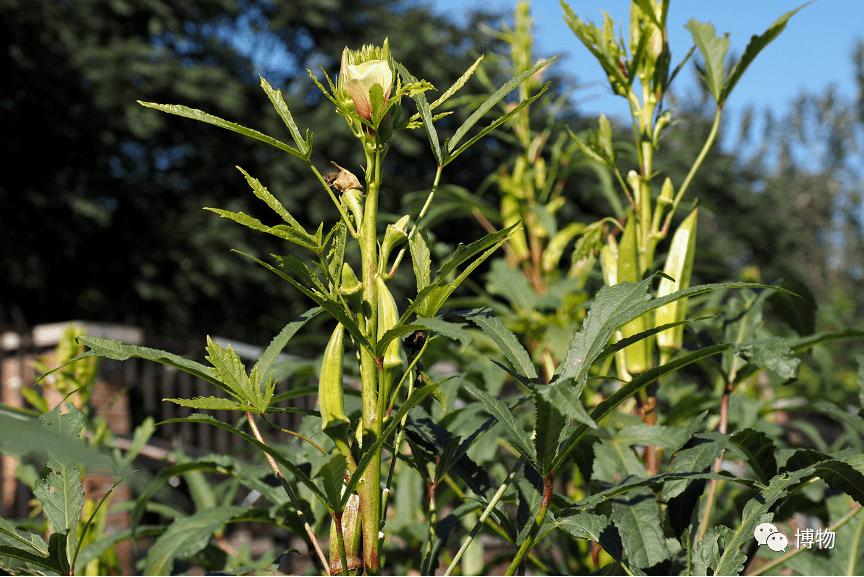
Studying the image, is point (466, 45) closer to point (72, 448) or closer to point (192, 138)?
point (192, 138)

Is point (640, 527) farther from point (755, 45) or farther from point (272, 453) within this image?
point (755, 45)

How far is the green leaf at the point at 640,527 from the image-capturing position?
52 cm

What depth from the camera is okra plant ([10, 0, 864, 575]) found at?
17.9 inches

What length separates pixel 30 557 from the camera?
47 cm

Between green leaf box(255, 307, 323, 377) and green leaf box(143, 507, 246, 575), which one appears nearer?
green leaf box(255, 307, 323, 377)

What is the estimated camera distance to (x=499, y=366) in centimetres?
60

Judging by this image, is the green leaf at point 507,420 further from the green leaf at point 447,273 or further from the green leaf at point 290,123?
the green leaf at point 290,123

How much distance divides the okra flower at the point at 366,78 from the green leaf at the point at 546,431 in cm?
26

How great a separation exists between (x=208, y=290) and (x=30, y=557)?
363 inches

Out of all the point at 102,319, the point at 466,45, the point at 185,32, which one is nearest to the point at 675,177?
the point at 466,45

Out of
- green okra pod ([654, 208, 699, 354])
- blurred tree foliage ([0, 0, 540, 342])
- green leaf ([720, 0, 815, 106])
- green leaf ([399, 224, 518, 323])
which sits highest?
blurred tree foliage ([0, 0, 540, 342])

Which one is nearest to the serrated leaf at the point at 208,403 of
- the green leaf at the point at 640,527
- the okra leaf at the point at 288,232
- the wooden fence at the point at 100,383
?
the okra leaf at the point at 288,232

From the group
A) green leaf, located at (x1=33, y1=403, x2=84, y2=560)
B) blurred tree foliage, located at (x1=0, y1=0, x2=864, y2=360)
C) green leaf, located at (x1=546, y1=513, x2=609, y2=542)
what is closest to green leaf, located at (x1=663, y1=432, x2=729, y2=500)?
green leaf, located at (x1=546, y1=513, x2=609, y2=542)

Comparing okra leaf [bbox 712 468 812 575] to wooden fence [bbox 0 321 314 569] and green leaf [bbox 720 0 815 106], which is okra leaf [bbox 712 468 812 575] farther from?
wooden fence [bbox 0 321 314 569]
